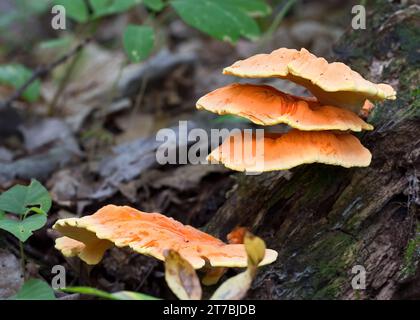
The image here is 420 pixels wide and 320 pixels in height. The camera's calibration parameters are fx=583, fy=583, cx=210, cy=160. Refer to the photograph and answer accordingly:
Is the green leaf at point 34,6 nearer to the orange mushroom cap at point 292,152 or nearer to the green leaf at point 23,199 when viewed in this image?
the green leaf at point 23,199

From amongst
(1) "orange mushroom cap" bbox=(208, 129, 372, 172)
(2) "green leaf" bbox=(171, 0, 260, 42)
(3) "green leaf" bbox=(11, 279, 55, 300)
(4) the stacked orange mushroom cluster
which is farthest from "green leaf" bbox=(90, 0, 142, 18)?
(3) "green leaf" bbox=(11, 279, 55, 300)

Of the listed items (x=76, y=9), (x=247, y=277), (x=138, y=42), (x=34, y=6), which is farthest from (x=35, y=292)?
(x=34, y=6)

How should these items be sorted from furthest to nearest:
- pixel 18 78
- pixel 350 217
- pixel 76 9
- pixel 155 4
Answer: pixel 18 78
pixel 76 9
pixel 155 4
pixel 350 217

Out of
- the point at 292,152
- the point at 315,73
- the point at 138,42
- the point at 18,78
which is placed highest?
the point at 315,73

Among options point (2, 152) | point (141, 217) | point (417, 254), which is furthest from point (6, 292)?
point (2, 152)

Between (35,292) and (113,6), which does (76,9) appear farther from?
(35,292)

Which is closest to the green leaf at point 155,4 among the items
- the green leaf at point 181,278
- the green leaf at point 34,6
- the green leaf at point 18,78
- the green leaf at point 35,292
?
the green leaf at point 18,78

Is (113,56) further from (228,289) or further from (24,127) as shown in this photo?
(228,289)
